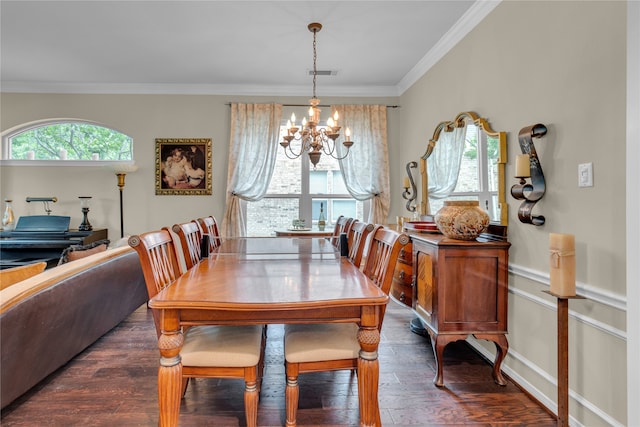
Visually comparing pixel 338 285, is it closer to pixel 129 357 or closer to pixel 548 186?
pixel 548 186

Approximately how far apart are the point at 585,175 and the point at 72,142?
5535mm

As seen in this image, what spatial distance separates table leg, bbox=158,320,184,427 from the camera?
137 centimetres

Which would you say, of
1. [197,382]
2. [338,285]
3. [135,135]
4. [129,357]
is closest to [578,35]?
[338,285]

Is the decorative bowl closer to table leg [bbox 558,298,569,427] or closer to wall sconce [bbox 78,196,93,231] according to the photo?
table leg [bbox 558,298,569,427]

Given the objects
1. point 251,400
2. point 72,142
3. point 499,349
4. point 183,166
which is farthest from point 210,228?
point 72,142

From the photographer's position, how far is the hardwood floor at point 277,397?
181 centimetres

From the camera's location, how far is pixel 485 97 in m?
2.61

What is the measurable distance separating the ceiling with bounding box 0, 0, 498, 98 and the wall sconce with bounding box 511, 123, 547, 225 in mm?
1205

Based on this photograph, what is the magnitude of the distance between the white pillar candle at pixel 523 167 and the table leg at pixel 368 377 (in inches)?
51.2

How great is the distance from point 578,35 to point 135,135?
15.3 feet

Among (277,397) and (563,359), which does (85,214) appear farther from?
(563,359)

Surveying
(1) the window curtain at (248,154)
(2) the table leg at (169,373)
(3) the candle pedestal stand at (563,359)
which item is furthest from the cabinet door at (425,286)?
(1) the window curtain at (248,154)

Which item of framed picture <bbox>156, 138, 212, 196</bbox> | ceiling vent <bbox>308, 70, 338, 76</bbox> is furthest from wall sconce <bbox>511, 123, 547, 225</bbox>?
framed picture <bbox>156, 138, 212, 196</bbox>

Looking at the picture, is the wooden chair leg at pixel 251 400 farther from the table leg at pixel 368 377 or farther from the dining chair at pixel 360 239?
the dining chair at pixel 360 239
